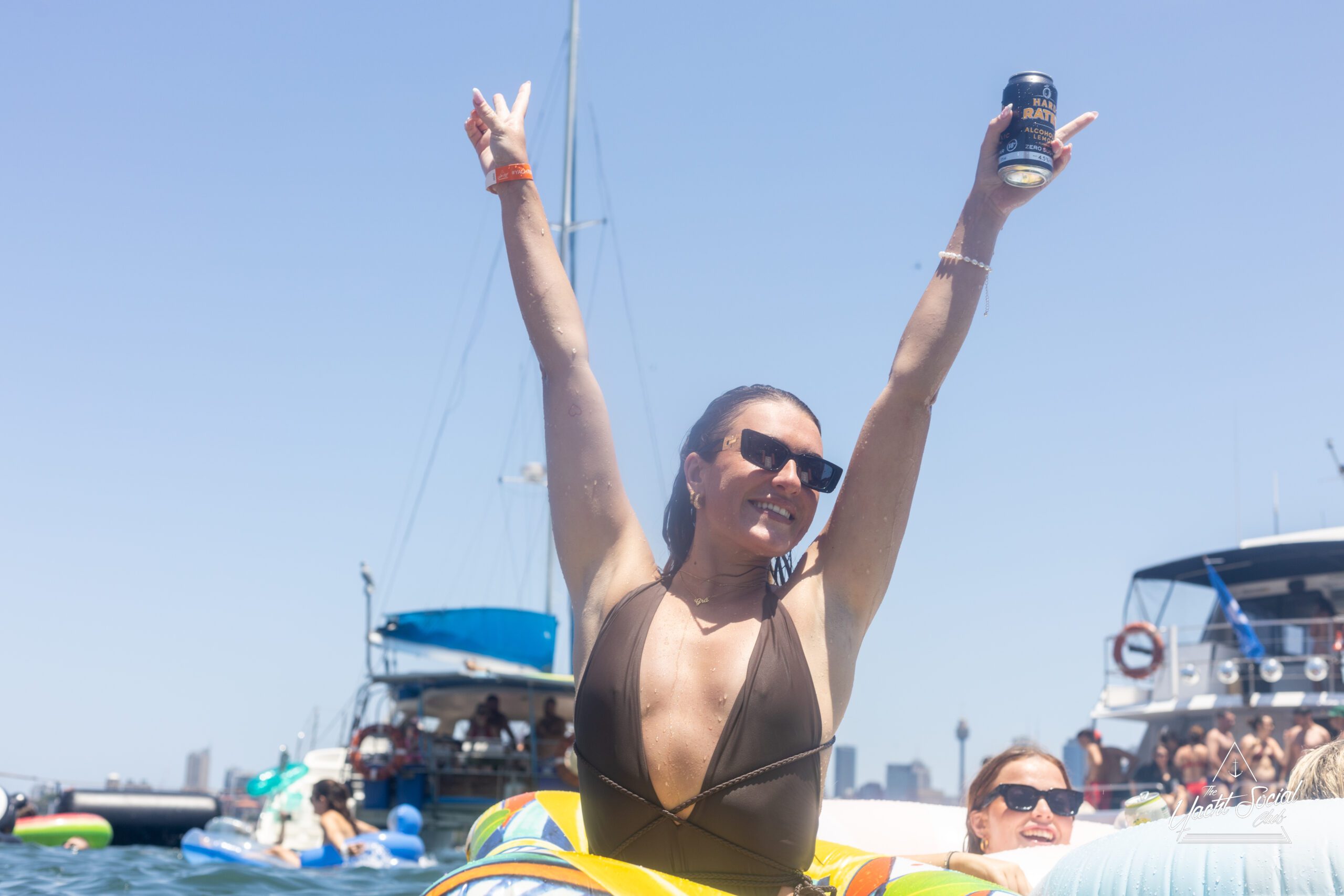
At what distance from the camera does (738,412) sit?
257cm

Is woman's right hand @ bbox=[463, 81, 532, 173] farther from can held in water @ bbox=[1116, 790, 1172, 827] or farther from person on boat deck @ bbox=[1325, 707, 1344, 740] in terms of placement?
person on boat deck @ bbox=[1325, 707, 1344, 740]

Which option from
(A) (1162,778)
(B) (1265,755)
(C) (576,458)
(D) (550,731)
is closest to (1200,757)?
(A) (1162,778)

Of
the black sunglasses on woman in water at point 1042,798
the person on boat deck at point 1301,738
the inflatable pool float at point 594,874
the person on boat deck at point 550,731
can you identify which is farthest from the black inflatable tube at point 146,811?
the inflatable pool float at point 594,874

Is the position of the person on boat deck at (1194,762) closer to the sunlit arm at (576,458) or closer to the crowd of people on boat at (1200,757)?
A: the crowd of people on boat at (1200,757)

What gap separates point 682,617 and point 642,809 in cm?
38

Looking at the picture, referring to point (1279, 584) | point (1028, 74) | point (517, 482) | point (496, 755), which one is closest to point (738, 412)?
point (1028, 74)

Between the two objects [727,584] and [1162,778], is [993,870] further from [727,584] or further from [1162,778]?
[1162,778]

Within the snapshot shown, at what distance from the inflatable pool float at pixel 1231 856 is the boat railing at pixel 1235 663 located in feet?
43.3

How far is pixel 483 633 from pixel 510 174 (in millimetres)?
14673

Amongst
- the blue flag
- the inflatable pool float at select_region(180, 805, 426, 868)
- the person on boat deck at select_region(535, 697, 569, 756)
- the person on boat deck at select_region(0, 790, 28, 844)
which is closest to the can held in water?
the inflatable pool float at select_region(180, 805, 426, 868)

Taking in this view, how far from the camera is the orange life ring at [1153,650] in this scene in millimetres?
16781

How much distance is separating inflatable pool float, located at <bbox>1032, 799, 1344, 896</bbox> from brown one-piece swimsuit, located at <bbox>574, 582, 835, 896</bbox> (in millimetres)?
541

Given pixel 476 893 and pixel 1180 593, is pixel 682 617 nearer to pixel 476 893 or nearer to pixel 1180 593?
pixel 476 893

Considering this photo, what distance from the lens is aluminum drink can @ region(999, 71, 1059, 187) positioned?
2516mm
